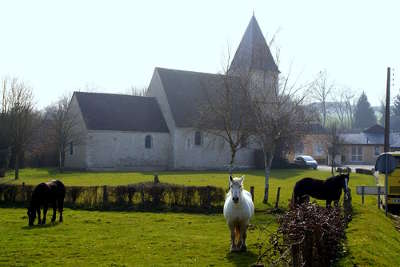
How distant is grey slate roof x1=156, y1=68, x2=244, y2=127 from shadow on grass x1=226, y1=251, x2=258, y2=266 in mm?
41374

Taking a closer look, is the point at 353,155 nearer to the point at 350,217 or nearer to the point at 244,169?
the point at 244,169

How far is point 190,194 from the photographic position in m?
22.1

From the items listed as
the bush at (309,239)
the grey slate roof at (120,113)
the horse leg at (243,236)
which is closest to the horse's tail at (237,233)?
the horse leg at (243,236)

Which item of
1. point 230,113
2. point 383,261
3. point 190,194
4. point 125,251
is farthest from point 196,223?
point 230,113

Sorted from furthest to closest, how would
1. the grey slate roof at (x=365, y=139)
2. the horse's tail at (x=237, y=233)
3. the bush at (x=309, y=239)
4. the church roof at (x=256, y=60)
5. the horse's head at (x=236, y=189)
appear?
the grey slate roof at (x=365, y=139)
the church roof at (x=256, y=60)
the horse's tail at (x=237, y=233)
the horse's head at (x=236, y=189)
the bush at (x=309, y=239)

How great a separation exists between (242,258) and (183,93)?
154 ft

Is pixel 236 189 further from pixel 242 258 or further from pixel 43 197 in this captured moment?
pixel 43 197

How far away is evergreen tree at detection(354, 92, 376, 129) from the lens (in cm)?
11219

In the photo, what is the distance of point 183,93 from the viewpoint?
57.9 m

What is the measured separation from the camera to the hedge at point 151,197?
22.0 m

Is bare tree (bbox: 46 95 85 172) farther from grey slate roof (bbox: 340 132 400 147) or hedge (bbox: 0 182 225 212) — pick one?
grey slate roof (bbox: 340 132 400 147)

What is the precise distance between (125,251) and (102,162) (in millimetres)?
39630

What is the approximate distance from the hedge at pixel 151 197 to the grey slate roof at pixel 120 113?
2892 centimetres

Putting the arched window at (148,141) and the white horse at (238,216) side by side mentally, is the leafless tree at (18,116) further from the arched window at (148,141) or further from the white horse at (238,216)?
the white horse at (238,216)
